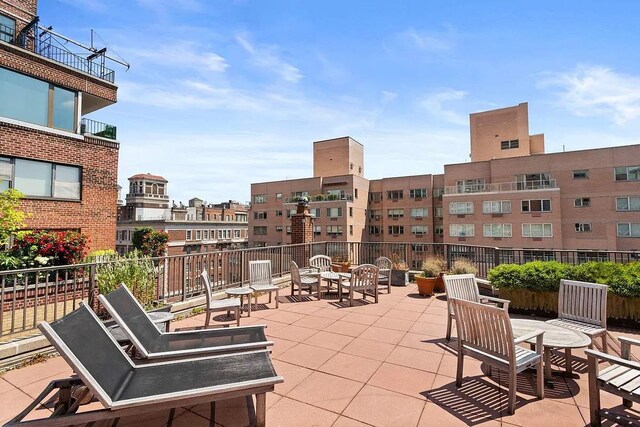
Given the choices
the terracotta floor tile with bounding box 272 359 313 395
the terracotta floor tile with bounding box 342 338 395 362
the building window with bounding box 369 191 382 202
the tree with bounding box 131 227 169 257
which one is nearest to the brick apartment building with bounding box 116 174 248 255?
the building window with bounding box 369 191 382 202

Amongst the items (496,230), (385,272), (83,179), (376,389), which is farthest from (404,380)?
(496,230)

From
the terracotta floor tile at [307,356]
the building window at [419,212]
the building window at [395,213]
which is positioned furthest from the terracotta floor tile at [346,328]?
the building window at [395,213]

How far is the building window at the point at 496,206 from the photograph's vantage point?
34.9m

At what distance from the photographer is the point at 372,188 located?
51.0 meters

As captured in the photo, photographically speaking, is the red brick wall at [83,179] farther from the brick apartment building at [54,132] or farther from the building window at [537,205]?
the building window at [537,205]

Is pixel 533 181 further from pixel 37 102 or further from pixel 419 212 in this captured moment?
pixel 37 102

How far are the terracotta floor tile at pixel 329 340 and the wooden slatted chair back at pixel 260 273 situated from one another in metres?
2.50

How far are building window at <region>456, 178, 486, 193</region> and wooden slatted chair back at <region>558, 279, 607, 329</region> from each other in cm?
3664

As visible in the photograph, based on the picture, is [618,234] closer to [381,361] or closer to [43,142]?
[381,361]

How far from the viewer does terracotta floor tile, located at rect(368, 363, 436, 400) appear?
321cm

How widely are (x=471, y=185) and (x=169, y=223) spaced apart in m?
46.1

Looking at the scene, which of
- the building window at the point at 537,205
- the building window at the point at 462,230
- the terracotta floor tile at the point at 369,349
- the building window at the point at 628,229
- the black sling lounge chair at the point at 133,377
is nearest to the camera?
the black sling lounge chair at the point at 133,377

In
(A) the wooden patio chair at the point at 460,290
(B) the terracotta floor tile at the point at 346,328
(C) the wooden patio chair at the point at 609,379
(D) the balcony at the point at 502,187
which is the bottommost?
(B) the terracotta floor tile at the point at 346,328

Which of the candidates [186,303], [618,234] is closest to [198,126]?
[186,303]
